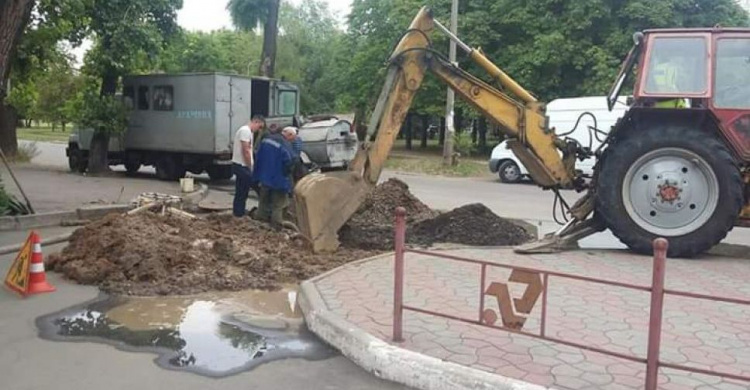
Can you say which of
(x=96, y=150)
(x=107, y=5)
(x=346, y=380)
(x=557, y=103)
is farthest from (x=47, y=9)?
(x=346, y=380)

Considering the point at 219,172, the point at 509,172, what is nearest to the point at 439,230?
the point at 219,172

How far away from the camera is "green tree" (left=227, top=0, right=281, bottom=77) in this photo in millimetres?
27297

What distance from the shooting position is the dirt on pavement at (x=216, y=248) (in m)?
7.05

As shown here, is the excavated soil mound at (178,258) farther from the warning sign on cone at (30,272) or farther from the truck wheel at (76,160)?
the truck wheel at (76,160)

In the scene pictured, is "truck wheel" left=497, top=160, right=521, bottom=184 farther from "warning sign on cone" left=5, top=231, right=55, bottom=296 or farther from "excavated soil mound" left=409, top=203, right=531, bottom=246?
"warning sign on cone" left=5, top=231, right=55, bottom=296

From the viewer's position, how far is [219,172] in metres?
18.7

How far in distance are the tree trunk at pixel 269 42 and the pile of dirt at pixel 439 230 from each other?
17.7 meters

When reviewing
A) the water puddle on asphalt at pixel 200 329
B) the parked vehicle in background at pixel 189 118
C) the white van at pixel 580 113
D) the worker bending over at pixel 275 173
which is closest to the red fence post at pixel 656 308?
the water puddle on asphalt at pixel 200 329

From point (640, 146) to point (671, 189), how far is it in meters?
0.65

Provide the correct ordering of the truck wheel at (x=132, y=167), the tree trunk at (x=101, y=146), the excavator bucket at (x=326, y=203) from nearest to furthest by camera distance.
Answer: the excavator bucket at (x=326, y=203) < the tree trunk at (x=101, y=146) < the truck wheel at (x=132, y=167)

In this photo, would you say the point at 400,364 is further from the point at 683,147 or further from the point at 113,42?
the point at 113,42

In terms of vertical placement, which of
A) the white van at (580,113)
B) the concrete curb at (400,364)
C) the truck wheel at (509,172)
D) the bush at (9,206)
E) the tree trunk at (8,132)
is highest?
the white van at (580,113)

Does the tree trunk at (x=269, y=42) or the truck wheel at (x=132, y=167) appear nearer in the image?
the truck wheel at (x=132, y=167)

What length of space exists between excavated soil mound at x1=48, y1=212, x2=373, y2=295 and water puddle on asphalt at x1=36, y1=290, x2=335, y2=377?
423 millimetres
